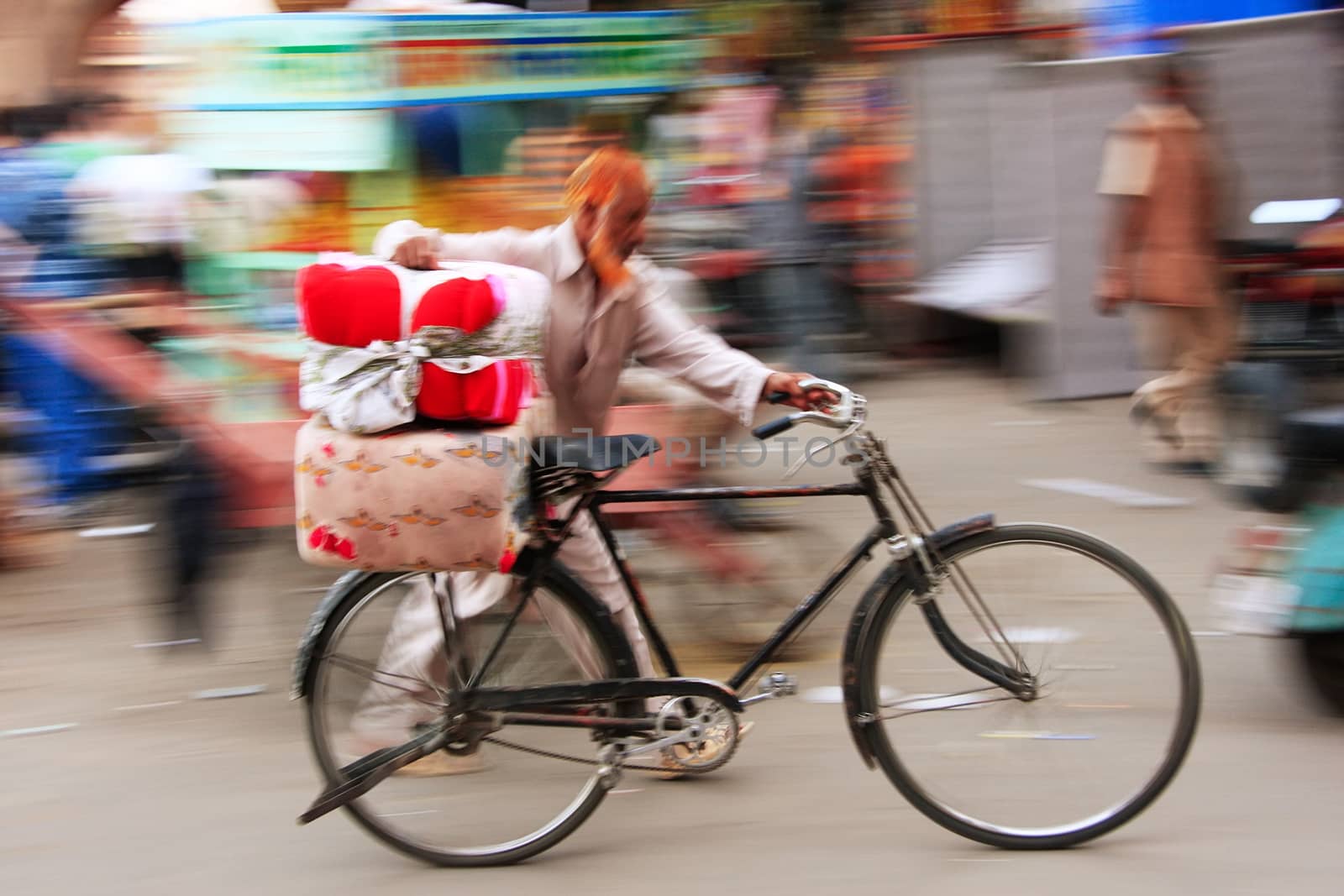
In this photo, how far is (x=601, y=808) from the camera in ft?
11.5

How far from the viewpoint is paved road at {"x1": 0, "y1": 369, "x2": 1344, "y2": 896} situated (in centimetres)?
315

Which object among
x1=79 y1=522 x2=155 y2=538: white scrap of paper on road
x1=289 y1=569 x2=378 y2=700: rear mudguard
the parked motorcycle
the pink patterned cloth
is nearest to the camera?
the pink patterned cloth

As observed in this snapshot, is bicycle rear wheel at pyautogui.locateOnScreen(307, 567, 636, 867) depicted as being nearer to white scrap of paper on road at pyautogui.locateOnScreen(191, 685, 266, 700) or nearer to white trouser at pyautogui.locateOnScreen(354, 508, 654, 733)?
white trouser at pyautogui.locateOnScreen(354, 508, 654, 733)

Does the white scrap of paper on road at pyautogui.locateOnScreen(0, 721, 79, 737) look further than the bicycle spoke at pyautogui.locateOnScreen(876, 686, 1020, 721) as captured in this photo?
Yes

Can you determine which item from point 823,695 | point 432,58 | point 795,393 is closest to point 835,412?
point 795,393

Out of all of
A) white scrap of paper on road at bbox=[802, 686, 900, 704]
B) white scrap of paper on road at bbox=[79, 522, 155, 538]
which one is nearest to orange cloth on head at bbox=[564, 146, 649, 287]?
white scrap of paper on road at bbox=[802, 686, 900, 704]

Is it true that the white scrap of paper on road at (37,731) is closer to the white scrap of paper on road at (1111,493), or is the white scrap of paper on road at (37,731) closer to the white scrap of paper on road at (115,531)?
the white scrap of paper on road at (115,531)

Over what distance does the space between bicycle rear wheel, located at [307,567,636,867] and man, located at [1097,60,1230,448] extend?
4095 mm

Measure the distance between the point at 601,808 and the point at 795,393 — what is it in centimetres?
114

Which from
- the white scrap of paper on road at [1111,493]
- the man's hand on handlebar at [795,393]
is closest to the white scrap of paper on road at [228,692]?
the man's hand on handlebar at [795,393]

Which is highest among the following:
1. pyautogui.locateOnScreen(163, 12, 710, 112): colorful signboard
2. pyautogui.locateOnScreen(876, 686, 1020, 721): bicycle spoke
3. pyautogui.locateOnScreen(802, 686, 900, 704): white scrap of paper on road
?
pyautogui.locateOnScreen(163, 12, 710, 112): colorful signboard

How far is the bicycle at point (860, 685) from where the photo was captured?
3.07 meters

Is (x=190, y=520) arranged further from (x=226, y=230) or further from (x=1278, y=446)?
(x=1278, y=446)

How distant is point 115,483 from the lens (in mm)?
6430
